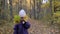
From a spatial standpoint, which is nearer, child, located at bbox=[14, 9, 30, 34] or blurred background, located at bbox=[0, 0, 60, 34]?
child, located at bbox=[14, 9, 30, 34]

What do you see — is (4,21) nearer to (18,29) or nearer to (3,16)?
(3,16)

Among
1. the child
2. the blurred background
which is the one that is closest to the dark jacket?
the child

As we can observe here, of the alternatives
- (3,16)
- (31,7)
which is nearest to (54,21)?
(3,16)

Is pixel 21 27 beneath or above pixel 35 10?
above

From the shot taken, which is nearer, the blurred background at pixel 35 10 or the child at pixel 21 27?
the child at pixel 21 27

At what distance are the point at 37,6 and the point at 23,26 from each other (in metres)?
32.9

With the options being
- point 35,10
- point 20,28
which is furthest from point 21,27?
point 35,10

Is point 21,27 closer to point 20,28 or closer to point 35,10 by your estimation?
point 20,28

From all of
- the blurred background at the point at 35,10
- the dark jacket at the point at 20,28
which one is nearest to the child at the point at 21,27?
the dark jacket at the point at 20,28

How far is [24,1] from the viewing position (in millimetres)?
42812

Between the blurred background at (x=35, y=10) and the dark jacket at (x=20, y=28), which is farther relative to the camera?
the blurred background at (x=35, y=10)

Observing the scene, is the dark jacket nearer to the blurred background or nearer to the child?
the child

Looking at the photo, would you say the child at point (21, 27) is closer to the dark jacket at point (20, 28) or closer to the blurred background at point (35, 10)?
the dark jacket at point (20, 28)

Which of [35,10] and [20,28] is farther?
[35,10]
